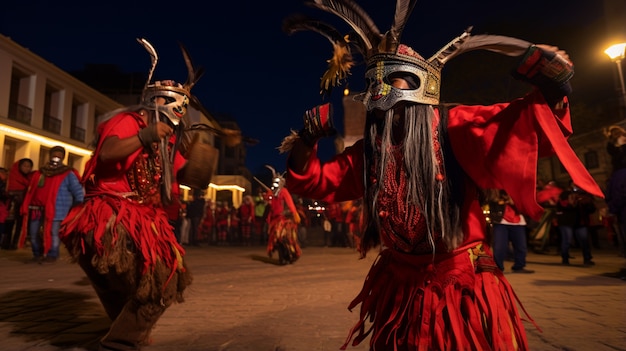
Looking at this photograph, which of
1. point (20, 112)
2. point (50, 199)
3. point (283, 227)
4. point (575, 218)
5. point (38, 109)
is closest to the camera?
point (50, 199)

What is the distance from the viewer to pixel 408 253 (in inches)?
69.4

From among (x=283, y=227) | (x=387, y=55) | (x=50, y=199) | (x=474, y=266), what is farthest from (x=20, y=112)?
(x=474, y=266)

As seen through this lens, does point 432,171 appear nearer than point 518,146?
No

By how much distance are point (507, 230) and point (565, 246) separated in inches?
94.6

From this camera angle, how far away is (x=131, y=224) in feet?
8.32

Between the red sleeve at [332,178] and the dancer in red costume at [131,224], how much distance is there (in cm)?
117

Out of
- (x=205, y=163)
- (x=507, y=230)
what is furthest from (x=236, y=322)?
(x=507, y=230)

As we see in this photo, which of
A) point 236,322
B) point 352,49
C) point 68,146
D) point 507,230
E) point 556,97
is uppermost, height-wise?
point 68,146

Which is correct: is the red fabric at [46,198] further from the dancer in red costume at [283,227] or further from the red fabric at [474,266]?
the red fabric at [474,266]

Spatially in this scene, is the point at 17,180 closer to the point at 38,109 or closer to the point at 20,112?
the point at 20,112

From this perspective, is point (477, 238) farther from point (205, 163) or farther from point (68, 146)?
point (68, 146)

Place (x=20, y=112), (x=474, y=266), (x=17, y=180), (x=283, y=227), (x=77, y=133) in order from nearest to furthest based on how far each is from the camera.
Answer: (x=474, y=266) → (x=283, y=227) → (x=17, y=180) → (x=20, y=112) → (x=77, y=133)

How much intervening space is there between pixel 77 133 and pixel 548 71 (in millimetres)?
28742

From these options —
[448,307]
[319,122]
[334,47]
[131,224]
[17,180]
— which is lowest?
[448,307]
